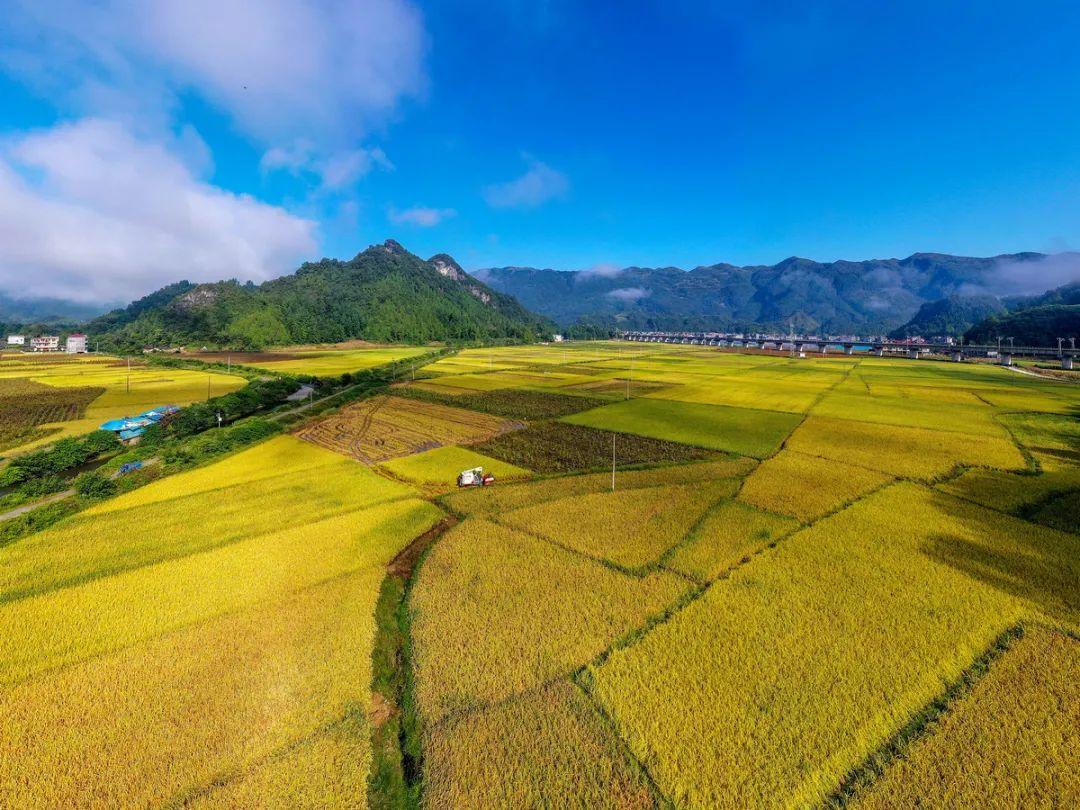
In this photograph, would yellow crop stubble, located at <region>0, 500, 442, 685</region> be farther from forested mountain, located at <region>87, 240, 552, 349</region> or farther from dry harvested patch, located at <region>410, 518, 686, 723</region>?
forested mountain, located at <region>87, 240, 552, 349</region>

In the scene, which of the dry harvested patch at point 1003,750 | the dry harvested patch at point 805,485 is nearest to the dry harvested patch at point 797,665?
the dry harvested patch at point 1003,750

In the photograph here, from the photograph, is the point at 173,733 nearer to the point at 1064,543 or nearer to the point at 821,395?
the point at 1064,543

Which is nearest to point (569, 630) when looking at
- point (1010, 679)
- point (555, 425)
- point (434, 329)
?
point (1010, 679)

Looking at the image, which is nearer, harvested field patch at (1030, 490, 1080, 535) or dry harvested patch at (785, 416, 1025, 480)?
harvested field patch at (1030, 490, 1080, 535)

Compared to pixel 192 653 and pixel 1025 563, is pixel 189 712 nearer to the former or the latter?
pixel 192 653

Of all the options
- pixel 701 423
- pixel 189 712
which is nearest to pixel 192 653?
pixel 189 712

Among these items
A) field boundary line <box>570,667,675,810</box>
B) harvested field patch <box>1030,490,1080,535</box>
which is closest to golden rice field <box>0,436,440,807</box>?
field boundary line <box>570,667,675,810</box>
